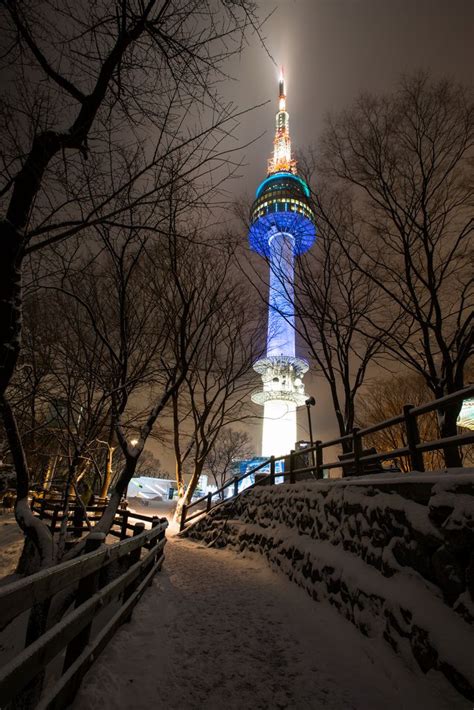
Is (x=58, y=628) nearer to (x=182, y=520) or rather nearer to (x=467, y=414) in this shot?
(x=182, y=520)

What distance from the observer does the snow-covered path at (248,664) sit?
8.91 feet

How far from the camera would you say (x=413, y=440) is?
4.57 meters

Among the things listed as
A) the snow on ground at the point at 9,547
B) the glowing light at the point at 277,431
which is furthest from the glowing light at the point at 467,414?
the glowing light at the point at 277,431

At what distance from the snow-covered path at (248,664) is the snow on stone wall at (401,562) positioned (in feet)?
0.71

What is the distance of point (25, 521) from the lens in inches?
207

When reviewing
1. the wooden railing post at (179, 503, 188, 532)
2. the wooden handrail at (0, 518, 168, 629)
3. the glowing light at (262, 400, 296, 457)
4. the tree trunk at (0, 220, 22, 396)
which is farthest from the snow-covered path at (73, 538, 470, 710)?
the glowing light at (262, 400, 296, 457)

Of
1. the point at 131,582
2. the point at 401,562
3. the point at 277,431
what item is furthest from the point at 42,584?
the point at 277,431

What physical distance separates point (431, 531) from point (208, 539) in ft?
33.9

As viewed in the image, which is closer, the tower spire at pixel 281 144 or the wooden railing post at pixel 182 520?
the wooden railing post at pixel 182 520

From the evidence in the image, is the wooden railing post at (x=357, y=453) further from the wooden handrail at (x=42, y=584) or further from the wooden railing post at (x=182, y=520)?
the wooden railing post at (x=182, y=520)

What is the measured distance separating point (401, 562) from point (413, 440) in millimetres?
1567

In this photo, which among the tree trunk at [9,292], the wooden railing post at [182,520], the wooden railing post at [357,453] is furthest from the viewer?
the wooden railing post at [182,520]

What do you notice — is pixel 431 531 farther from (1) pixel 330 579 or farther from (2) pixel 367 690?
(1) pixel 330 579

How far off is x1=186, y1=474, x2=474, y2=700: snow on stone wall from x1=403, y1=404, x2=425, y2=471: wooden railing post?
53 centimetres
